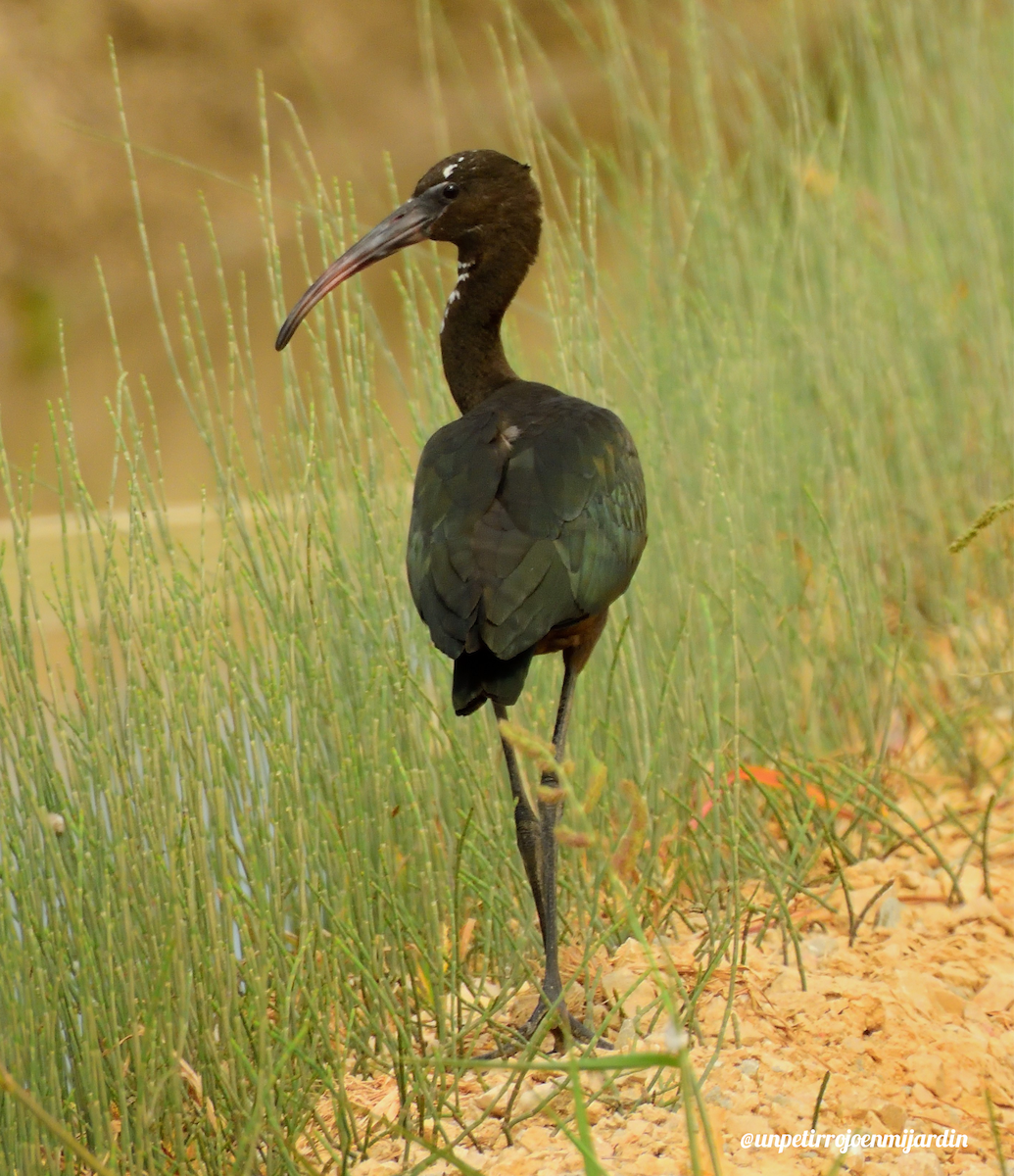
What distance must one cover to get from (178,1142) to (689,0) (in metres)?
1.99

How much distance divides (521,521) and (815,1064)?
672 millimetres

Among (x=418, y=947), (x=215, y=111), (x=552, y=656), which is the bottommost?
(x=418, y=947)

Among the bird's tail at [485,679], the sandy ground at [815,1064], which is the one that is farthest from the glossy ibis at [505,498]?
the sandy ground at [815,1064]

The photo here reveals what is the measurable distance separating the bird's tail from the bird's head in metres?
0.53

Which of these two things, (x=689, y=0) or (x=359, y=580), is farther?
(x=689, y=0)

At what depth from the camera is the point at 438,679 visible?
6.65 ft

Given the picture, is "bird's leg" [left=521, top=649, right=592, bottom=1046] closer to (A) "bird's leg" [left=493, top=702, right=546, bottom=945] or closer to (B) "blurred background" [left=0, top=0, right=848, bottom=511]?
(A) "bird's leg" [left=493, top=702, right=546, bottom=945]

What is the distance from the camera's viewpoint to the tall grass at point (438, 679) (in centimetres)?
141

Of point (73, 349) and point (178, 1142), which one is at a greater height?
point (73, 349)

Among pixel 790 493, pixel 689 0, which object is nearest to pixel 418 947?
pixel 790 493

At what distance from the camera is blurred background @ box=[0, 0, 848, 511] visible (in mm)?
5820

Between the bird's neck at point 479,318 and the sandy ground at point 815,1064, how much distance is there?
2.25 ft

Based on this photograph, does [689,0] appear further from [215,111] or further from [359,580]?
[215,111]

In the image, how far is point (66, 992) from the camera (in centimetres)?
140
